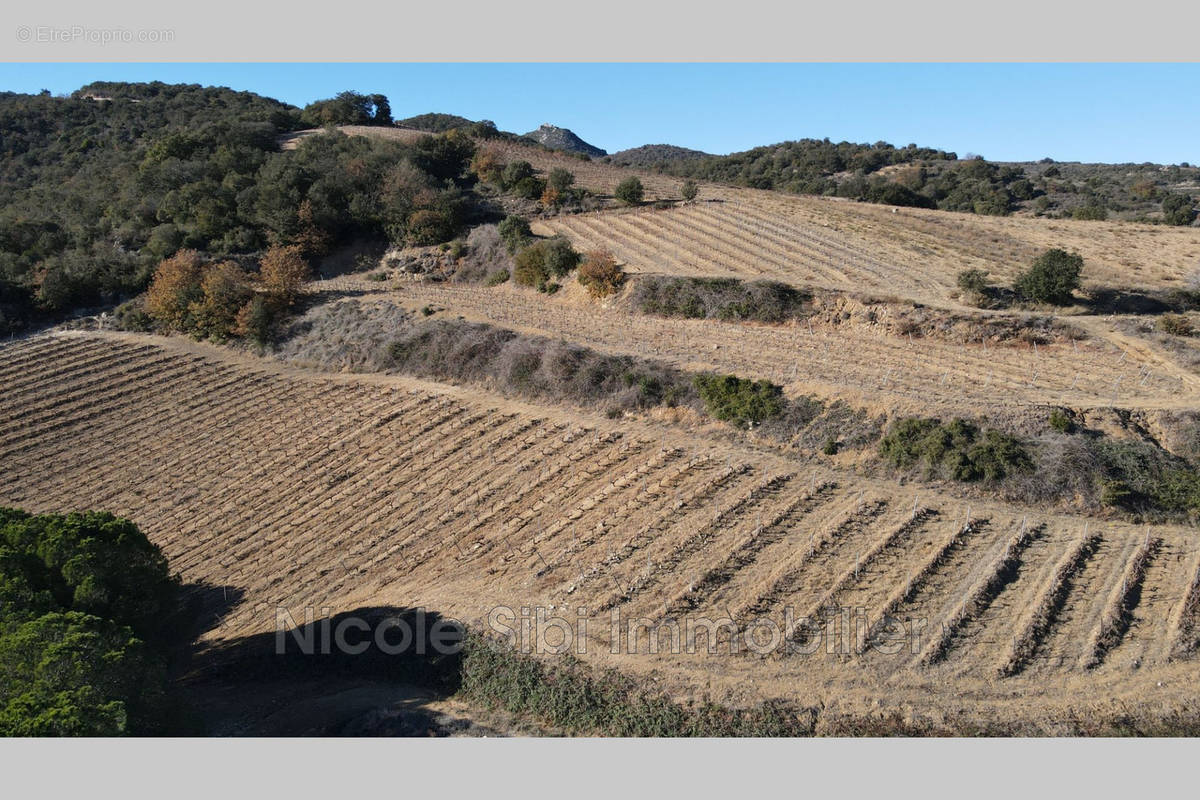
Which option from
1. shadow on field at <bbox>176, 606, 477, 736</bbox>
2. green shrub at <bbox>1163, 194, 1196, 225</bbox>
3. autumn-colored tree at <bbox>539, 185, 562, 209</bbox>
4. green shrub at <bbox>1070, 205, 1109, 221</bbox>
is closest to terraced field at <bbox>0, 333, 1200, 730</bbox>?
shadow on field at <bbox>176, 606, 477, 736</bbox>

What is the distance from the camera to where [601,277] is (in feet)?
125

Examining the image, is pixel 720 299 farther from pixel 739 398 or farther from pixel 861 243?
pixel 861 243

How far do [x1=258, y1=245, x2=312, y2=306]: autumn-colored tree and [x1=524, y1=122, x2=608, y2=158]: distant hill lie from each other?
121m

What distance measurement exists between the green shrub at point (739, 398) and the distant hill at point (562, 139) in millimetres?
137674

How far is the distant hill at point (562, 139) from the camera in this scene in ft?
509

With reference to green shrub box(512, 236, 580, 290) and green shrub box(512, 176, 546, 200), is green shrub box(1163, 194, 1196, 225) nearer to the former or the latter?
green shrub box(512, 236, 580, 290)

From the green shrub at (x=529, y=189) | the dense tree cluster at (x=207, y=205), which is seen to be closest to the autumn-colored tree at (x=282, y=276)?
the dense tree cluster at (x=207, y=205)

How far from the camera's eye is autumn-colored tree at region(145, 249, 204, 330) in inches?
1582

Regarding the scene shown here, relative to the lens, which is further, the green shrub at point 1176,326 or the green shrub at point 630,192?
the green shrub at point 630,192

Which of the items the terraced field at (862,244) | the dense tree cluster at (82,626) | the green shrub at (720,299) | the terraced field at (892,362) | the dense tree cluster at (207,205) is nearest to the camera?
the dense tree cluster at (82,626)

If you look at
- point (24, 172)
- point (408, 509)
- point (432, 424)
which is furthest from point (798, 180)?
point (24, 172)

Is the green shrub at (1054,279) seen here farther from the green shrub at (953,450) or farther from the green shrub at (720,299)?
the green shrub at (953,450)

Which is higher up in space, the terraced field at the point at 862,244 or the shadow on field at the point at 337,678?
the terraced field at the point at 862,244

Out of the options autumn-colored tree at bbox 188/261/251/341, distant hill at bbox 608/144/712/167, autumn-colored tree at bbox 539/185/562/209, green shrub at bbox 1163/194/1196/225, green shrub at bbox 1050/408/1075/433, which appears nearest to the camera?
green shrub at bbox 1050/408/1075/433
